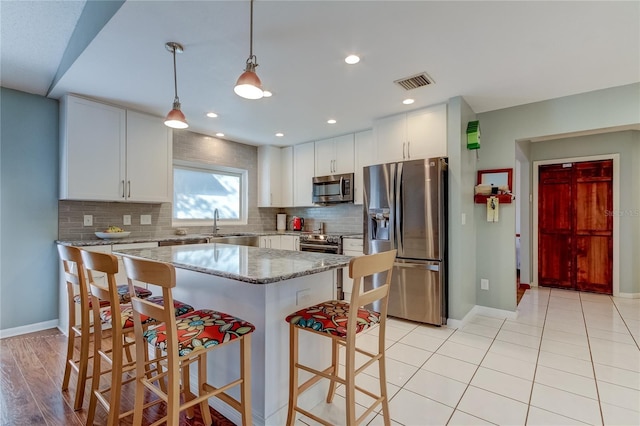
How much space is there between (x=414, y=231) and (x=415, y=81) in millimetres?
1474

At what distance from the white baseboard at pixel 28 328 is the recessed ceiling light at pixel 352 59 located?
12.7 feet

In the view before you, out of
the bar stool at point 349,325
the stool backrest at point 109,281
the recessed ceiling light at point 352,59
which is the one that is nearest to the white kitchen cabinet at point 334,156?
the recessed ceiling light at point 352,59

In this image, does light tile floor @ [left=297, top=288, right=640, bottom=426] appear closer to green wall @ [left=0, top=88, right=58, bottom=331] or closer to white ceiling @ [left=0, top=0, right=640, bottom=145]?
white ceiling @ [left=0, top=0, right=640, bottom=145]

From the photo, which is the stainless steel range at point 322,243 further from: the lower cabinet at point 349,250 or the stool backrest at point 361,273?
the stool backrest at point 361,273

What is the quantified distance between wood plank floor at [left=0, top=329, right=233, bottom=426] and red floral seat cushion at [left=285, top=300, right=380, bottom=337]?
31.2 inches

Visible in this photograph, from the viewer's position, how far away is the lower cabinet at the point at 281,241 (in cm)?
465

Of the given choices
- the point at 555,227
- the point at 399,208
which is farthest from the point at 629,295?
the point at 399,208

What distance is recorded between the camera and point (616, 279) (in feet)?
14.2

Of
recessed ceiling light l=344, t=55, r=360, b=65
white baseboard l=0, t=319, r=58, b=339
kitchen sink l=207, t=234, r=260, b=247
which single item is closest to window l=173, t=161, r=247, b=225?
kitchen sink l=207, t=234, r=260, b=247

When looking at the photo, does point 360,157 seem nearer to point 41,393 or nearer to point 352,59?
point 352,59

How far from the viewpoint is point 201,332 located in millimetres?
1371

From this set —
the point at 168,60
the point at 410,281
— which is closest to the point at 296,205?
the point at 410,281

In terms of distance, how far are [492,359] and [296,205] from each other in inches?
136

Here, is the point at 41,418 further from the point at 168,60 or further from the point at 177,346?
the point at 168,60
